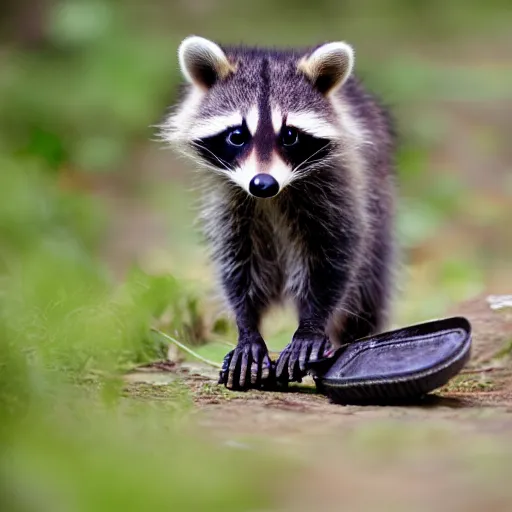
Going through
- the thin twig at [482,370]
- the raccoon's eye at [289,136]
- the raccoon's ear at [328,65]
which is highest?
the raccoon's ear at [328,65]

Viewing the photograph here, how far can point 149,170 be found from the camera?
421 inches

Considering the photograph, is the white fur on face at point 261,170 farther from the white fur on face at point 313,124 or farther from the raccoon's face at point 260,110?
the white fur on face at point 313,124

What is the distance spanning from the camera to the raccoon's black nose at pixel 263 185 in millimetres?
4133

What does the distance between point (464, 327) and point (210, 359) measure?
140cm

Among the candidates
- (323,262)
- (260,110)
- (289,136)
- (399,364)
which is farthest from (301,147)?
(399,364)

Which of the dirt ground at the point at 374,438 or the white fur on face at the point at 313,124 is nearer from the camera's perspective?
the dirt ground at the point at 374,438

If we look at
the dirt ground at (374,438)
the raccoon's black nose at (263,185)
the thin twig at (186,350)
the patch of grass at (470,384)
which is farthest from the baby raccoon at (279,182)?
the patch of grass at (470,384)

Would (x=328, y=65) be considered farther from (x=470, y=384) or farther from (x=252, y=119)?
(x=470, y=384)

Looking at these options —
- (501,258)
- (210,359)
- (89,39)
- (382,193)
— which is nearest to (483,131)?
(501,258)

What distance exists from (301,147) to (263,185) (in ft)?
1.40

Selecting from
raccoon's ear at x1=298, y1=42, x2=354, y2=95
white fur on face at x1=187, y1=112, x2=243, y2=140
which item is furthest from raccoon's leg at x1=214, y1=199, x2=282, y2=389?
raccoon's ear at x1=298, y1=42, x2=354, y2=95

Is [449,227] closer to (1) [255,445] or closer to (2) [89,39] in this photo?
(2) [89,39]

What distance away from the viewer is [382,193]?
18.1ft

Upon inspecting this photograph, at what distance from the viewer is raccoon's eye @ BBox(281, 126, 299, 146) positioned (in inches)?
172
